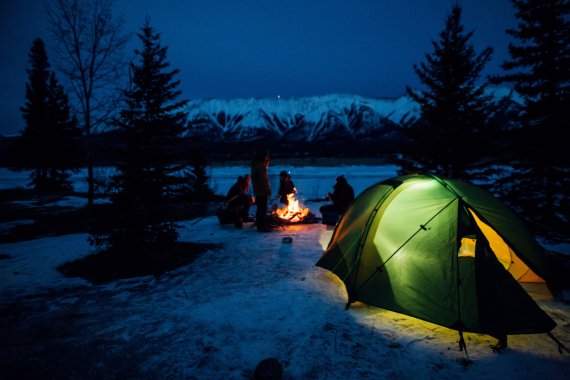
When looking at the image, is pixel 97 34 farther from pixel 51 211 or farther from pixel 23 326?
pixel 23 326

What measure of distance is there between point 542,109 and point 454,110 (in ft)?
11.3

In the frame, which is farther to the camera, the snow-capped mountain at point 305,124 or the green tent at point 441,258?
the snow-capped mountain at point 305,124

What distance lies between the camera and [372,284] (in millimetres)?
4566

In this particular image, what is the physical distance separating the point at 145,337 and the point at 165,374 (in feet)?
2.84

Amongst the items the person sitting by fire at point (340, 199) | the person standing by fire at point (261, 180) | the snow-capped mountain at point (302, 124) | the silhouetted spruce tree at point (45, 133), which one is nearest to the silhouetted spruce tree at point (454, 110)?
the person sitting by fire at point (340, 199)

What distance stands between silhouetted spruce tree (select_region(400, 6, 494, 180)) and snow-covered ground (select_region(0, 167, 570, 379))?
368 inches

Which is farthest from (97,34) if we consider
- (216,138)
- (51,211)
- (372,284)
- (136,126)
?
(216,138)

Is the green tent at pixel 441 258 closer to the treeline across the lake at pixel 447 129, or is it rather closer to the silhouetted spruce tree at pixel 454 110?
the treeline across the lake at pixel 447 129

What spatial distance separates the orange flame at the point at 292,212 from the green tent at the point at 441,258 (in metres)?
5.08

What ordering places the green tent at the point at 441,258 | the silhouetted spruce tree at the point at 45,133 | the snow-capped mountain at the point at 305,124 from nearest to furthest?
the green tent at the point at 441,258 → the silhouetted spruce tree at the point at 45,133 → the snow-capped mountain at the point at 305,124

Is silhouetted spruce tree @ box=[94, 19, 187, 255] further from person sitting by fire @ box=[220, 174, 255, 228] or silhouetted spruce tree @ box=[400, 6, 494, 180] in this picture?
silhouetted spruce tree @ box=[400, 6, 494, 180]

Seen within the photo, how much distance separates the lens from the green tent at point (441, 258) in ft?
12.1

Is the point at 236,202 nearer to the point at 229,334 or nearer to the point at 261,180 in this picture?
the point at 261,180

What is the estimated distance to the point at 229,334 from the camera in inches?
156
